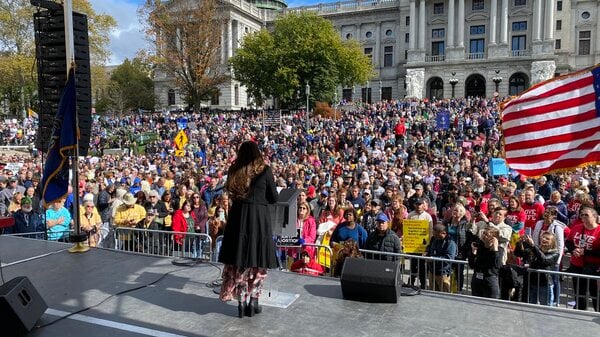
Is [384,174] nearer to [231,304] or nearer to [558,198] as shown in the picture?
[558,198]

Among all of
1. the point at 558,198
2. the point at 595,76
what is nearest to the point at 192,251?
the point at 595,76

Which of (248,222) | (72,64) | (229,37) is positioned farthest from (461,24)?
(248,222)

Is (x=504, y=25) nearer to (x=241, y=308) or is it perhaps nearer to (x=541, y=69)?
(x=541, y=69)

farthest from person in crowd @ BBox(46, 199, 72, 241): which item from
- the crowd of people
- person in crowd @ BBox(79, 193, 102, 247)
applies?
person in crowd @ BBox(79, 193, 102, 247)

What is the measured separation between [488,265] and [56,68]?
6.85 meters

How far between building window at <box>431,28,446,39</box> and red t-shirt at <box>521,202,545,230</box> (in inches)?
2253

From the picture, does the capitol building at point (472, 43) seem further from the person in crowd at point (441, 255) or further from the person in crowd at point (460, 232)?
the person in crowd at point (441, 255)

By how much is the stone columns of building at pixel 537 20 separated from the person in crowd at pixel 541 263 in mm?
55447

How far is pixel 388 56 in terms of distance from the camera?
226 feet

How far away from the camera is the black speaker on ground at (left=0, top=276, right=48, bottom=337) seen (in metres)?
4.33

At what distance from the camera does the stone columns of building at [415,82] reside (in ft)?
193

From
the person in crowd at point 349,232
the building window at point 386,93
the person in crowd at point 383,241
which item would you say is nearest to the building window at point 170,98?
the building window at point 386,93

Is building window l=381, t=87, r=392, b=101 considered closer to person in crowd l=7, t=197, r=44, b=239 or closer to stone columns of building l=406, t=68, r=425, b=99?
stone columns of building l=406, t=68, r=425, b=99

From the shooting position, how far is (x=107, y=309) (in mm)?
5156
